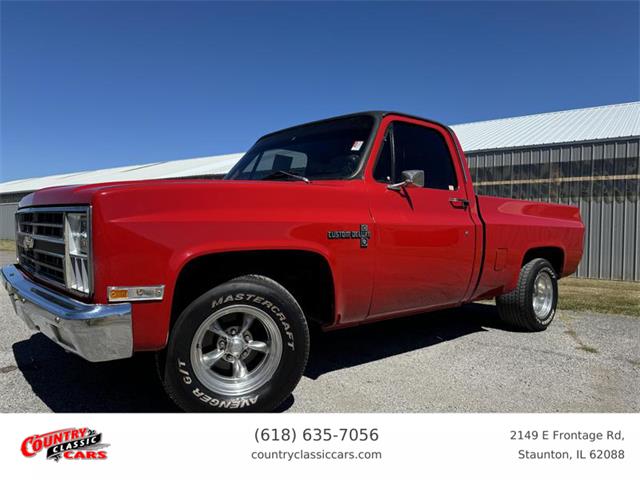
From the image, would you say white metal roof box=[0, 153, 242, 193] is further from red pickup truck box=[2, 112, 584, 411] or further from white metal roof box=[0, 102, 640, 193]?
red pickup truck box=[2, 112, 584, 411]

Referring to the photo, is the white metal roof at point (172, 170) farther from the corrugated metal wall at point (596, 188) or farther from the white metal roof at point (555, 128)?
the corrugated metal wall at point (596, 188)

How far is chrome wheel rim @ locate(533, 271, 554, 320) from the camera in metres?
5.50

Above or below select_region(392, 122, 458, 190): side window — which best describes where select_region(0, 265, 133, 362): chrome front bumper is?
below

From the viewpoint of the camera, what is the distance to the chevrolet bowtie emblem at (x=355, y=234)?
3.14 meters

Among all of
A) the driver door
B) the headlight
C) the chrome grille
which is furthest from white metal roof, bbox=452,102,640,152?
the headlight

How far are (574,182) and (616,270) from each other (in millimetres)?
2337

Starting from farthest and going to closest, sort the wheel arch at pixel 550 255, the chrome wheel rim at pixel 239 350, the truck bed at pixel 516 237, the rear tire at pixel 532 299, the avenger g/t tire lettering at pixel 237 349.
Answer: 1. the wheel arch at pixel 550 255
2. the rear tire at pixel 532 299
3. the truck bed at pixel 516 237
4. the chrome wheel rim at pixel 239 350
5. the avenger g/t tire lettering at pixel 237 349

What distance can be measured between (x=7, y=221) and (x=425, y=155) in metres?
31.0

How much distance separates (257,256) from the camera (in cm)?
301

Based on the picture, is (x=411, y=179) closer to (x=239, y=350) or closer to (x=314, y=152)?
(x=314, y=152)

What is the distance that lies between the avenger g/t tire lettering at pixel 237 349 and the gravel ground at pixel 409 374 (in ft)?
1.19

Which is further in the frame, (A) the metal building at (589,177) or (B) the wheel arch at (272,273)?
(A) the metal building at (589,177)

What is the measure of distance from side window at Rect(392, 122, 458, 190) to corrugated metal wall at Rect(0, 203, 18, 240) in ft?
99.1

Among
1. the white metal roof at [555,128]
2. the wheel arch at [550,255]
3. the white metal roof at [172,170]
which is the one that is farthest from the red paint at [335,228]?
the white metal roof at [172,170]
